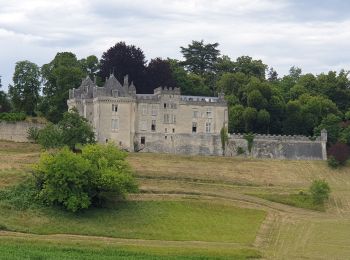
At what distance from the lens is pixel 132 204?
5700 centimetres

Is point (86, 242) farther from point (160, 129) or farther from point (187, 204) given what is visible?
point (160, 129)

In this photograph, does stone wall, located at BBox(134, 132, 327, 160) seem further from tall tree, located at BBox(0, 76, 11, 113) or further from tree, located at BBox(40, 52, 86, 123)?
tall tree, located at BBox(0, 76, 11, 113)

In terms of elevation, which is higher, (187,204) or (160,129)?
(160,129)

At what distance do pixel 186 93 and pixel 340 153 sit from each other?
2314 centimetres

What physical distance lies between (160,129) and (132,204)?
722 inches

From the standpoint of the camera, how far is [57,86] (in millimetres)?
82438

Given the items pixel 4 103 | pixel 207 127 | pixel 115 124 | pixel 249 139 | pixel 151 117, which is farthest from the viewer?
pixel 4 103

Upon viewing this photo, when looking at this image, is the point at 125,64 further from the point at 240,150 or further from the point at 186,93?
the point at 240,150

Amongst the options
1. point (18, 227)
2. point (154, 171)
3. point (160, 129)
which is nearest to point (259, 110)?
point (160, 129)

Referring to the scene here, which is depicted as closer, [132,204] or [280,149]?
[132,204]

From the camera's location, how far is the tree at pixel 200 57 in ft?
360

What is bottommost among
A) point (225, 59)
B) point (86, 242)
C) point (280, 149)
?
point (86, 242)

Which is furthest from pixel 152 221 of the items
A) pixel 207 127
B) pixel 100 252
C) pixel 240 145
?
pixel 240 145

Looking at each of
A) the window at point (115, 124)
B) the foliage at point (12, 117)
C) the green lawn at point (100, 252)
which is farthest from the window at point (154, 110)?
the green lawn at point (100, 252)
